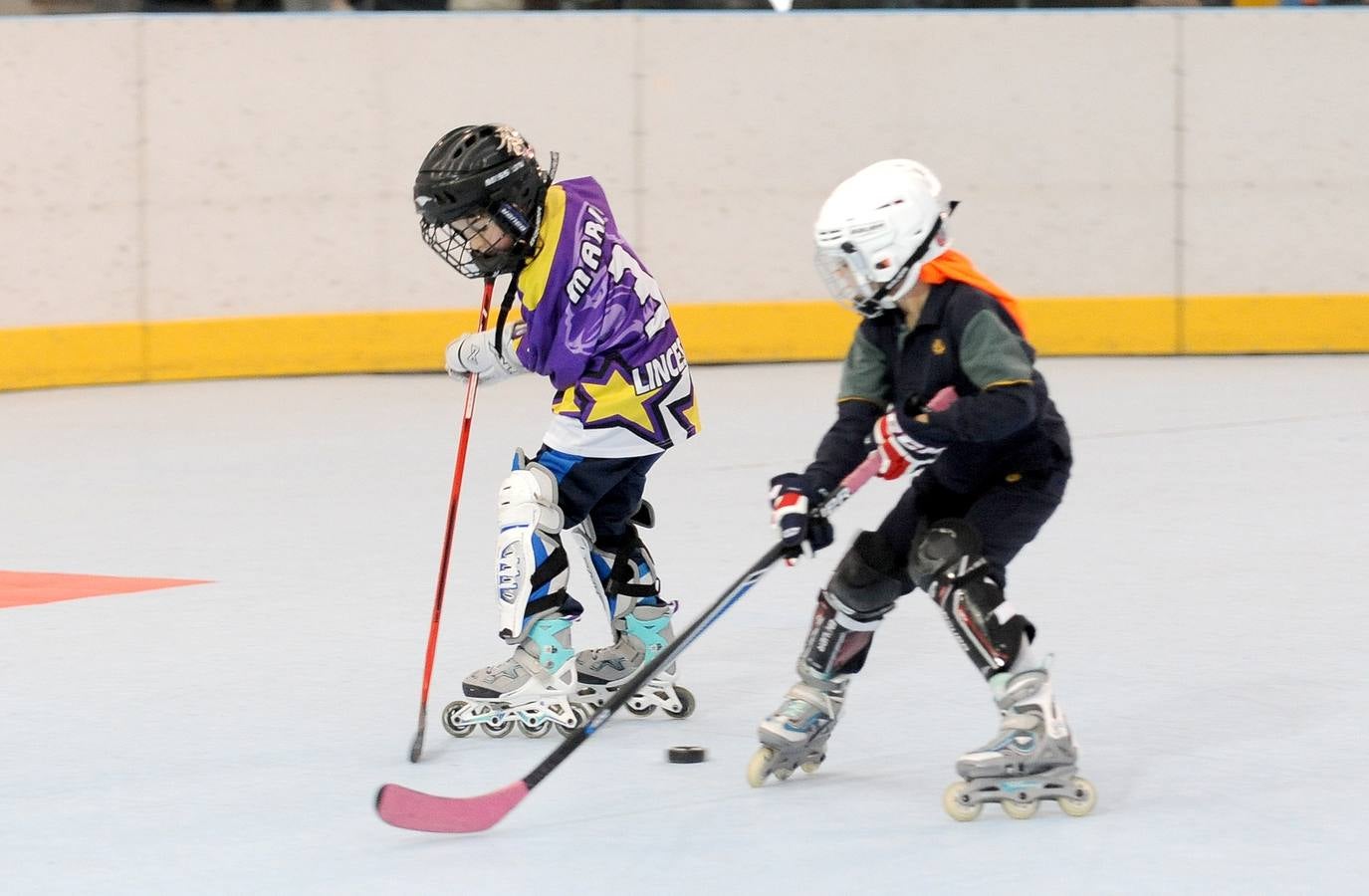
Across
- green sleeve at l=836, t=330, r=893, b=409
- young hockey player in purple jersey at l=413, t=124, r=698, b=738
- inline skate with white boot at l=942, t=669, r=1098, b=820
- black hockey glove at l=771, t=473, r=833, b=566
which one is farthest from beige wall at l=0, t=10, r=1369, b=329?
inline skate with white boot at l=942, t=669, r=1098, b=820

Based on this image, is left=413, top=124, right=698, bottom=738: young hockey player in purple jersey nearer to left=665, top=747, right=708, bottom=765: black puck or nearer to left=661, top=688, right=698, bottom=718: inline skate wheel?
left=661, top=688, right=698, bottom=718: inline skate wheel

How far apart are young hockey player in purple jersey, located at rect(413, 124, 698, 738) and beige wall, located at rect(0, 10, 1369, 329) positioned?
5358 millimetres

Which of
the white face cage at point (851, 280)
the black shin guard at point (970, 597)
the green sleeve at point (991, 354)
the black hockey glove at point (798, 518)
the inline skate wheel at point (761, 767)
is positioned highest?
the white face cage at point (851, 280)

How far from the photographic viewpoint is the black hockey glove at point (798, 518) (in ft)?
11.7

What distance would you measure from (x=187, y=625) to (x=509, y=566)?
142cm

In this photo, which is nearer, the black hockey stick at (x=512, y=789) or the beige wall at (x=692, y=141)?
the black hockey stick at (x=512, y=789)

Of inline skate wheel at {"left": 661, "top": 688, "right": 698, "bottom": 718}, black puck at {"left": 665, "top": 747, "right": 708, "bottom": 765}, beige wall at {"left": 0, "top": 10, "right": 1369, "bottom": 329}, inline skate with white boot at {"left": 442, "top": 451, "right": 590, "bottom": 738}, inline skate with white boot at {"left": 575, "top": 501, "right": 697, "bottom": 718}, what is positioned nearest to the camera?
black puck at {"left": 665, "top": 747, "right": 708, "bottom": 765}

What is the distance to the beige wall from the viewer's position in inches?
363

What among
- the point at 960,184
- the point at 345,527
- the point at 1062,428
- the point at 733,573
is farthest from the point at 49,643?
the point at 960,184

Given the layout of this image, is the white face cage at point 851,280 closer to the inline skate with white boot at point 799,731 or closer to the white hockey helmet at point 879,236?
the white hockey helmet at point 879,236

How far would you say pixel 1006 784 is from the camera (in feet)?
11.8

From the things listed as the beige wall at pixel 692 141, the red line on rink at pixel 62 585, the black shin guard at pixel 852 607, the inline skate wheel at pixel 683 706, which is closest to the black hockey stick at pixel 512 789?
the black shin guard at pixel 852 607

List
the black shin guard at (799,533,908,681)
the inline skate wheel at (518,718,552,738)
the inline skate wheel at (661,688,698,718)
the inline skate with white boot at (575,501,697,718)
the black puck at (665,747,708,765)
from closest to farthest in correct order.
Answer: the black shin guard at (799,533,908,681)
the black puck at (665,747,708,765)
the inline skate wheel at (518,718,552,738)
the inline skate wheel at (661,688,698,718)
the inline skate with white boot at (575,501,697,718)

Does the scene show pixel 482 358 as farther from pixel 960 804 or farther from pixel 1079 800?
pixel 1079 800
